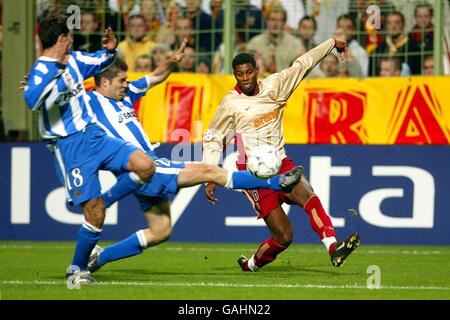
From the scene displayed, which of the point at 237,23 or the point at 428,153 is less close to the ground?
the point at 237,23

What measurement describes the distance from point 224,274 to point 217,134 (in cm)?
131

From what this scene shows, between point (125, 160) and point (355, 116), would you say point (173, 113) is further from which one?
point (125, 160)

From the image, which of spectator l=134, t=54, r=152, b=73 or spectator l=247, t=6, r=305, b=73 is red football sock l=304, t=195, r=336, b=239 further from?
spectator l=134, t=54, r=152, b=73

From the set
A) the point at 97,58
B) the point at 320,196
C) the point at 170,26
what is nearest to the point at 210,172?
the point at 97,58

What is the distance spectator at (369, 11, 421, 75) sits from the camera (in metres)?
13.5

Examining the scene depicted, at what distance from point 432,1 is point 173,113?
3507mm

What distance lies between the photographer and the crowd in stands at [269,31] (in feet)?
44.4

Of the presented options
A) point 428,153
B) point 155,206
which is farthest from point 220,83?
point 155,206

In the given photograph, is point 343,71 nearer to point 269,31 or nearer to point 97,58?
point 269,31

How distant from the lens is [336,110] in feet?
43.4

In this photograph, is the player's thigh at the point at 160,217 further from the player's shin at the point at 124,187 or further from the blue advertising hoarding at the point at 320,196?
the blue advertising hoarding at the point at 320,196

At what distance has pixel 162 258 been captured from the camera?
1115 cm

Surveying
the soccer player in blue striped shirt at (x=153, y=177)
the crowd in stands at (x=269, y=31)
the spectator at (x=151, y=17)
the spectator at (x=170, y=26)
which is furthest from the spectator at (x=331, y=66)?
the soccer player in blue striped shirt at (x=153, y=177)

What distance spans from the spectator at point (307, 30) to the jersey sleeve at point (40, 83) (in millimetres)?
6024
